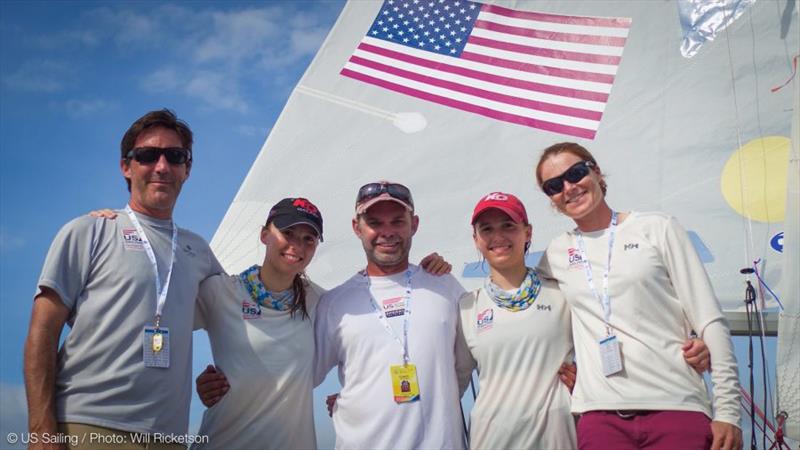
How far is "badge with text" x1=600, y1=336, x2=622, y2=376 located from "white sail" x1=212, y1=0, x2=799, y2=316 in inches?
84.6

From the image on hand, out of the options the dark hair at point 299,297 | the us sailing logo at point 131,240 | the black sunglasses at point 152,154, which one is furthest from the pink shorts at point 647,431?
the black sunglasses at point 152,154

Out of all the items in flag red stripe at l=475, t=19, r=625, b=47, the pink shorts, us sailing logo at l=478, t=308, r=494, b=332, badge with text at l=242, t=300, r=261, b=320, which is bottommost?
the pink shorts

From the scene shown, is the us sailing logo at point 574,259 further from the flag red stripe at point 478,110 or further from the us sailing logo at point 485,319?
the flag red stripe at point 478,110

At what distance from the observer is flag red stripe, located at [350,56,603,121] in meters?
5.05

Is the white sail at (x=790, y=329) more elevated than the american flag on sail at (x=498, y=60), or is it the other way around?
the american flag on sail at (x=498, y=60)

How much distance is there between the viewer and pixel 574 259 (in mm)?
2703

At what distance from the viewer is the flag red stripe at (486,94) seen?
5047 millimetres

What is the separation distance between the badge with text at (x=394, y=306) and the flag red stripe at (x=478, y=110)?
8.44 ft

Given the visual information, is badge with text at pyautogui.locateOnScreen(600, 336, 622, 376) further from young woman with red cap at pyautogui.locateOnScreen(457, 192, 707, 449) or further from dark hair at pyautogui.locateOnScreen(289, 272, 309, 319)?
dark hair at pyautogui.locateOnScreen(289, 272, 309, 319)

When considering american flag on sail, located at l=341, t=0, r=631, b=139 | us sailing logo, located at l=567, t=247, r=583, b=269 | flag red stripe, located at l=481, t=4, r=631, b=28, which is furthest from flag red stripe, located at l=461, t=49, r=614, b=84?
us sailing logo, located at l=567, t=247, r=583, b=269

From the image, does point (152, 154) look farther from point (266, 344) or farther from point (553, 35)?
point (553, 35)

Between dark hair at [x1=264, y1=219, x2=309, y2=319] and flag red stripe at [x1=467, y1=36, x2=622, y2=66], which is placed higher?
flag red stripe at [x1=467, y1=36, x2=622, y2=66]

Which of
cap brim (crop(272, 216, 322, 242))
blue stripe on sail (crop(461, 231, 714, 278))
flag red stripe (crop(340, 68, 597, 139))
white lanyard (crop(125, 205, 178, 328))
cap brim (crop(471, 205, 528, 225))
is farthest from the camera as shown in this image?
flag red stripe (crop(340, 68, 597, 139))

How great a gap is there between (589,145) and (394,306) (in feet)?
8.76
